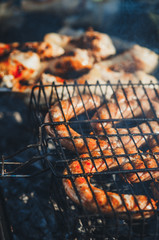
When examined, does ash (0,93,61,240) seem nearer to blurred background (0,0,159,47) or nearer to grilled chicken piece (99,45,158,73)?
grilled chicken piece (99,45,158,73)

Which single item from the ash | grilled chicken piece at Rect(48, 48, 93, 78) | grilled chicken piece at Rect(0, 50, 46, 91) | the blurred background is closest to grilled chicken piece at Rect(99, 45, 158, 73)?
grilled chicken piece at Rect(48, 48, 93, 78)

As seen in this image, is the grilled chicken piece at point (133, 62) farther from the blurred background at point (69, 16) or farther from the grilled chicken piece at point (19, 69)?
the blurred background at point (69, 16)

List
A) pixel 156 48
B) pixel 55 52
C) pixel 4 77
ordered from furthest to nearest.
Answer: pixel 156 48 < pixel 55 52 < pixel 4 77

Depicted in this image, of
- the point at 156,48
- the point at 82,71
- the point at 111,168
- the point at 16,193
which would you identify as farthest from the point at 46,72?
the point at 156,48

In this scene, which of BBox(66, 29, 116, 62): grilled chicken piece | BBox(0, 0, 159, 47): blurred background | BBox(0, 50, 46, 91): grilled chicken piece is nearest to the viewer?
BBox(0, 50, 46, 91): grilled chicken piece

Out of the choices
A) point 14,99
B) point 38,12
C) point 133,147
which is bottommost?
point 133,147

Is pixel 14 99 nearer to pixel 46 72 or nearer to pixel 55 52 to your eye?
pixel 46 72

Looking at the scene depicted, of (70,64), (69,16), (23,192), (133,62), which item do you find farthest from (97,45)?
(23,192)

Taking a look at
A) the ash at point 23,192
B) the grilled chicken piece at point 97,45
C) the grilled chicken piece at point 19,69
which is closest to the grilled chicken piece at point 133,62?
the grilled chicken piece at point 97,45
